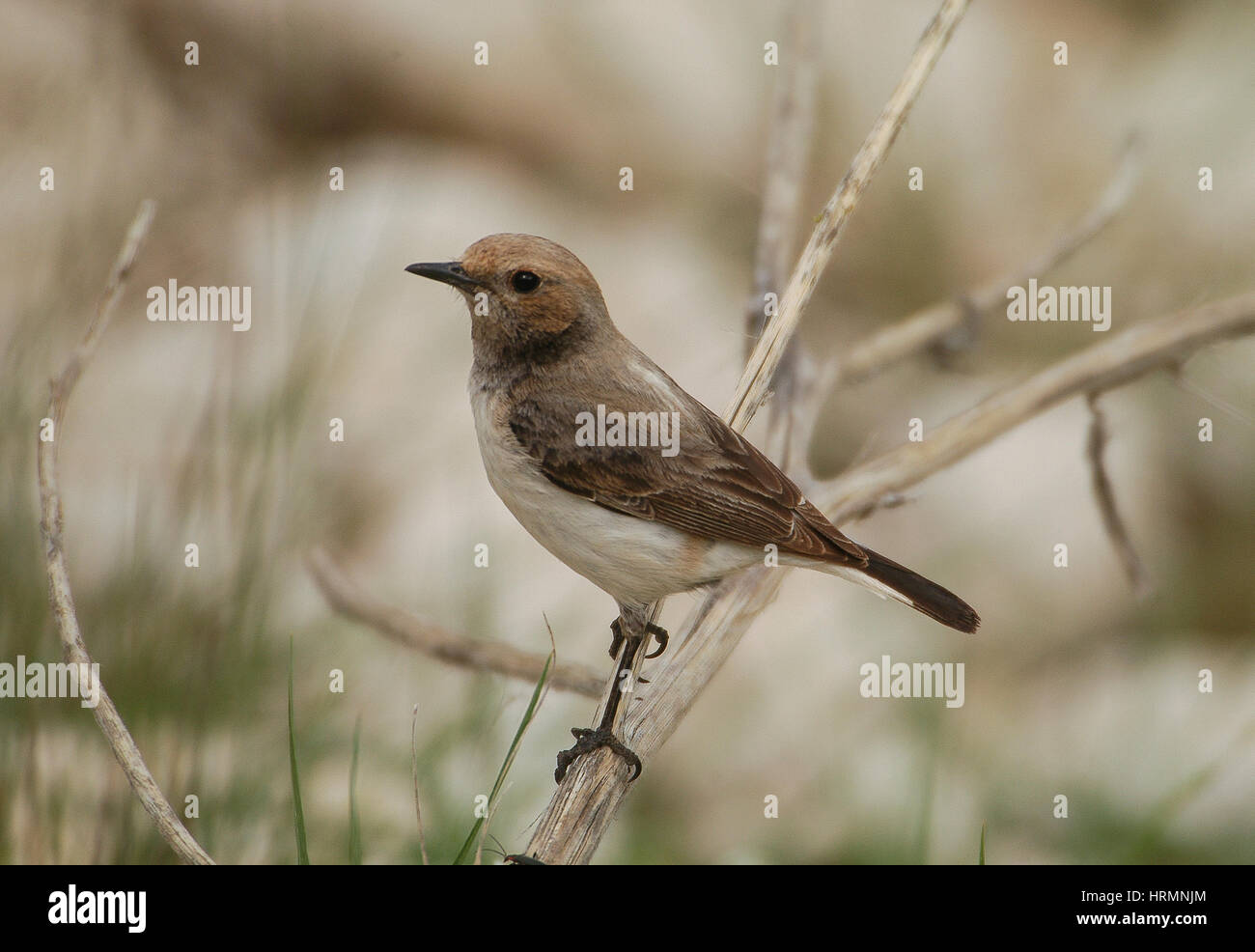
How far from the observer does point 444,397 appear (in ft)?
21.6

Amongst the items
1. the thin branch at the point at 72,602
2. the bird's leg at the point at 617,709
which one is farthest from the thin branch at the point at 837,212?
the thin branch at the point at 72,602

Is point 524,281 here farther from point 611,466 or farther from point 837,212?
point 837,212

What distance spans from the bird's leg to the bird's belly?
0.10 meters

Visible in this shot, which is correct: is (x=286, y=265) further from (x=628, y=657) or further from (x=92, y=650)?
(x=628, y=657)

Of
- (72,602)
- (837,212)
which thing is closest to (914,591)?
(837,212)

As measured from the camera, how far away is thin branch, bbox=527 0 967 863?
314cm

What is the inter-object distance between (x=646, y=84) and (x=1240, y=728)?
5.25 meters

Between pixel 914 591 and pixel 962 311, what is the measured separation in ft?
5.89

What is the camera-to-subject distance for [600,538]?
3402 mm

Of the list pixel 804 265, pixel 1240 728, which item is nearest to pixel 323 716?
pixel 804 265

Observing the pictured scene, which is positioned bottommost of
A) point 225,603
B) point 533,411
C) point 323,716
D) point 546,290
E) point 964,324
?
point 323,716

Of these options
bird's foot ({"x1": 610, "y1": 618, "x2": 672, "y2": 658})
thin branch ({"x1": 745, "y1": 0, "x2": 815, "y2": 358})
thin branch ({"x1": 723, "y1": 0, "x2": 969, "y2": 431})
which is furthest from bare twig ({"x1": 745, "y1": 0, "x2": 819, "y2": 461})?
bird's foot ({"x1": 610, "y1": 618, "x2": 672, "y2": 658})
